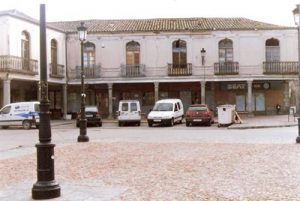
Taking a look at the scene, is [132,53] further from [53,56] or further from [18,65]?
[18,65]

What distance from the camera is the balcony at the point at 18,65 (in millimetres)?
31844

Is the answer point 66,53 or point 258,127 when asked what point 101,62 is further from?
point 258,127

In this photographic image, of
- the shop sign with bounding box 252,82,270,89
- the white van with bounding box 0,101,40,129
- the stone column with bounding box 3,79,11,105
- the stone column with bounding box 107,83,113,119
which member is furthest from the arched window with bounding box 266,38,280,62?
the stone column with bounding box 3,79,11,105

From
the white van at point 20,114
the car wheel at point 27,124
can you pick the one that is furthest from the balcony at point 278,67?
the car wheel at point 27,124

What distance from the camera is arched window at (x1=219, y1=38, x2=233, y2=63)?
Answer: 132 feet

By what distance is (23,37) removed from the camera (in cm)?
3425

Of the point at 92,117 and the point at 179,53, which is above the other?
the point at 179,53

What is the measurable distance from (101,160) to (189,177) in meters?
3.75

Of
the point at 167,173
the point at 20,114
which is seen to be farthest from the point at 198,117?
the point at 167,173

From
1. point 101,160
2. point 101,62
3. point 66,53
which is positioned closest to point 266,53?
point 101,62

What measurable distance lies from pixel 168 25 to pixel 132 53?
149 inches

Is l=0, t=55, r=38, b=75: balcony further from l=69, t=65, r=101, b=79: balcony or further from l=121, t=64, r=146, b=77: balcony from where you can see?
l=121, t=64, r=146, b=77: balcony

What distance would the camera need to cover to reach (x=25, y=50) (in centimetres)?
3459

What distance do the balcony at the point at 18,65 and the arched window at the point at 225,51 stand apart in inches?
563
